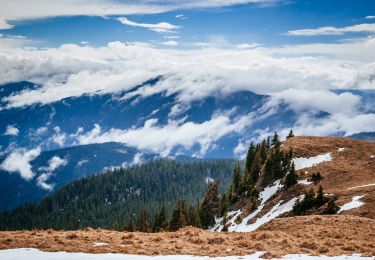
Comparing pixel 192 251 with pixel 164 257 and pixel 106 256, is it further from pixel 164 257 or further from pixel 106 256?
pixel 106 256

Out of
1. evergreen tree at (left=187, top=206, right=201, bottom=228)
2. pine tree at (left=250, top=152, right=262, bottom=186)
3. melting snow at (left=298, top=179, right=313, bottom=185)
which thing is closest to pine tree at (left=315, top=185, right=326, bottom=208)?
melting snow at (left=298, top=179, right=313, bottom=185)

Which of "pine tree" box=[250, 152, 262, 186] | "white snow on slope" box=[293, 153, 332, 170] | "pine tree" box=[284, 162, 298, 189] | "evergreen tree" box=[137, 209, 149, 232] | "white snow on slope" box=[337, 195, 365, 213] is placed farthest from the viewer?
"evergreen tree" box=[137, 209, 149, 232]

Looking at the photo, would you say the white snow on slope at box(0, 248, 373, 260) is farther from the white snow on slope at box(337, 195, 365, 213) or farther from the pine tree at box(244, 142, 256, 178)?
the pine tree at box(244, 142, 256, 178)

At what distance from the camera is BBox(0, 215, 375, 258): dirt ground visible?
21.1 m

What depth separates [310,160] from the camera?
82.9 meters

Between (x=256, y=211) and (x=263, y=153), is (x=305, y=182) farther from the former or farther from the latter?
(x=263, y=153)

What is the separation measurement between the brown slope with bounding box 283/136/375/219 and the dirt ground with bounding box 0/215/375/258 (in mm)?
21830

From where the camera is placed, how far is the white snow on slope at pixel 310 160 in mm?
80438

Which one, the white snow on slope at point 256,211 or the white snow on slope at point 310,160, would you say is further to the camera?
the white snow on slope at point 310,160

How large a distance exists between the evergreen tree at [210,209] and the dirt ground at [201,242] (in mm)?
Result: 62839

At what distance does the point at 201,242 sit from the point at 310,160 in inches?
2535

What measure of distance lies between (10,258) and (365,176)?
208 feet

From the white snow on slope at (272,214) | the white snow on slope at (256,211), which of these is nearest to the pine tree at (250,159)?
the white snow on slope at (256,211)

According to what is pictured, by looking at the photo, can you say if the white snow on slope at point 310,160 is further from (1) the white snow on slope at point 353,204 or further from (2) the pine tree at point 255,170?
(1) the white snow on slope at point 353,204
